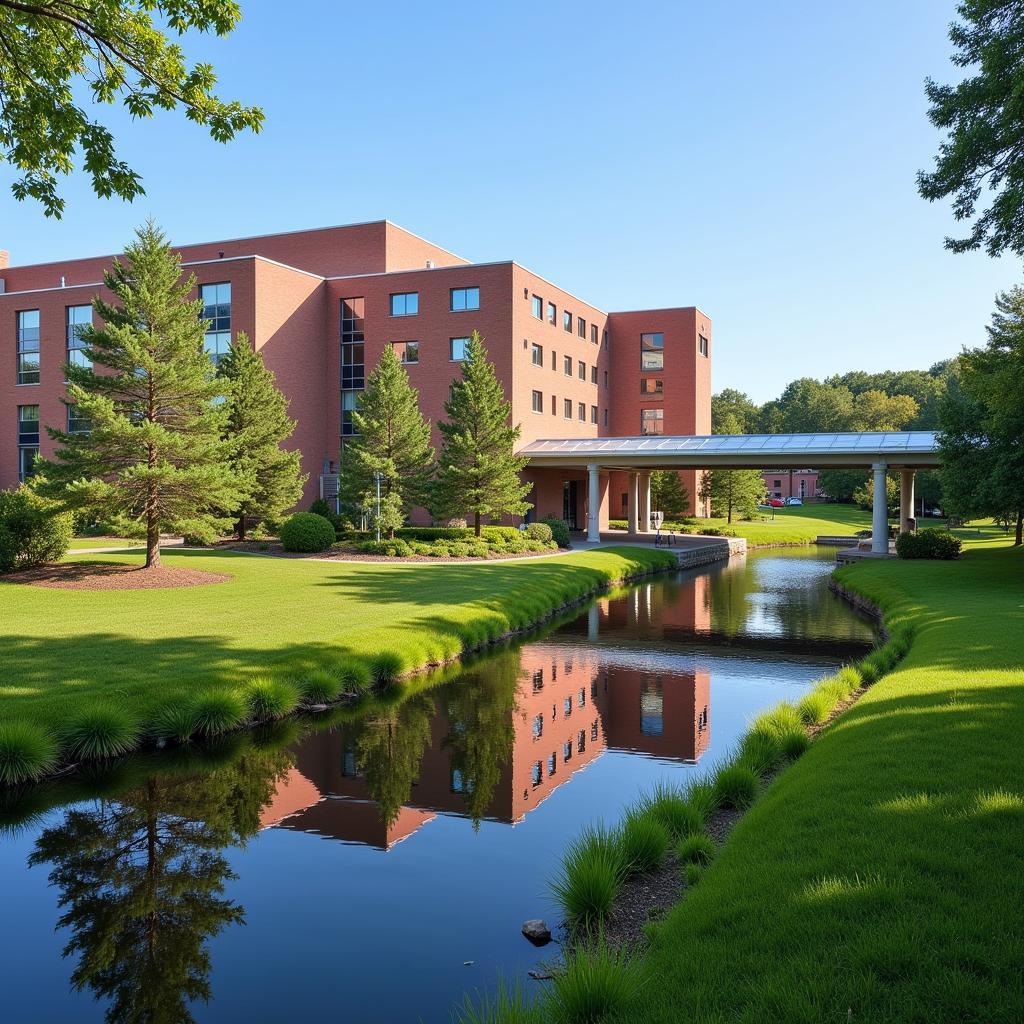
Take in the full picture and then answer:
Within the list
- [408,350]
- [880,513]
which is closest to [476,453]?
[408,350]

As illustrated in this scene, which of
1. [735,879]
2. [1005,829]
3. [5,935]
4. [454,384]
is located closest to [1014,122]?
[1005,829]

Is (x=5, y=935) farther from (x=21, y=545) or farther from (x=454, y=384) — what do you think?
(x=454, y=384)

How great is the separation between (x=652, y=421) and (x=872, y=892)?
54684 mm

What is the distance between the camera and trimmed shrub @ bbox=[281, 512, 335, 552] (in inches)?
1225

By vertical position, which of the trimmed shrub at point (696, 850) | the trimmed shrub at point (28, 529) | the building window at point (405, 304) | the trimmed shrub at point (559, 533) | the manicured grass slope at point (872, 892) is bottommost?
the trimmed shrub at point (696, 850)

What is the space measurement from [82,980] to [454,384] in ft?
104

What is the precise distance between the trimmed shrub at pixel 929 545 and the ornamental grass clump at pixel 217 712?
2940cm

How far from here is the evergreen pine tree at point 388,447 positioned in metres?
33.9

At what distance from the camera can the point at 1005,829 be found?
5.69 metres

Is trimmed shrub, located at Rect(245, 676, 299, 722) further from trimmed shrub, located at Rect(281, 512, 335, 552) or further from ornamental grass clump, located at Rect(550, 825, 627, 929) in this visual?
trimmed shrub, located at Rect(281, 512, 335, 552)

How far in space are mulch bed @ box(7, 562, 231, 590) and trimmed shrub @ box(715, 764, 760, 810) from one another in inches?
644

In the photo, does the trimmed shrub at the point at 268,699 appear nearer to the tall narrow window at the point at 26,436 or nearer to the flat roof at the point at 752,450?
the flat roof at the point at 752,450

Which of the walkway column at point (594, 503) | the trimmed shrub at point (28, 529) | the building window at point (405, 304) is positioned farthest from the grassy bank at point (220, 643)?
the building window at point (405, 304)

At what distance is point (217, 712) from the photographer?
11180 mm
